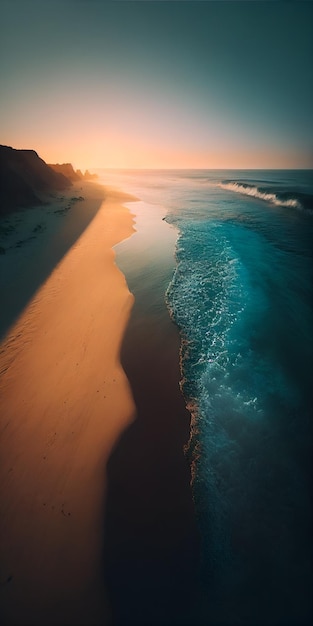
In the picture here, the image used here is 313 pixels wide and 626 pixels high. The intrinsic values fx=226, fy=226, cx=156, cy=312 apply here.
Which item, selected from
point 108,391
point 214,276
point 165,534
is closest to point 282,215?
point 214,276

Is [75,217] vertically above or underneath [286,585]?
above

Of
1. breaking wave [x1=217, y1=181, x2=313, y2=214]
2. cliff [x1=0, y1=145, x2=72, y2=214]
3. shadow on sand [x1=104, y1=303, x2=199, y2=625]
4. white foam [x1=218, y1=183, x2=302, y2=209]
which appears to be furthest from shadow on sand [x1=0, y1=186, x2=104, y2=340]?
white foam [x1=218, y1=183, x2=302, y2=209]

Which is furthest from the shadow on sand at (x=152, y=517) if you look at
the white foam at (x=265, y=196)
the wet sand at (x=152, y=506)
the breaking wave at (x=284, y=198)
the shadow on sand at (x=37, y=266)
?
the white foam at (x=265, y=196)

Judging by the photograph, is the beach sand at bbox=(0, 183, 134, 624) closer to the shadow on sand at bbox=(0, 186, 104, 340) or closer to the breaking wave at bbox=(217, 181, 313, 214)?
the shadow on sand at bbox=(0, 186, 104, 340)

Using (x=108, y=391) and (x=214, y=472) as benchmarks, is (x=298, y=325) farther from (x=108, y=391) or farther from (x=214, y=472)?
(x=108, y=391)

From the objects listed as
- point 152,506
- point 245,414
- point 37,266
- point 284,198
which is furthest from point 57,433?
point 284,198

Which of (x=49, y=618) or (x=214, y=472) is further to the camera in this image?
(x=214, y=472)

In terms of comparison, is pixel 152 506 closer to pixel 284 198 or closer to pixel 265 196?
pixel 284 198

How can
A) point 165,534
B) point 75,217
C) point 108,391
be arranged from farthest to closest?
point 75,217 → point 108,391 → point 165,534
